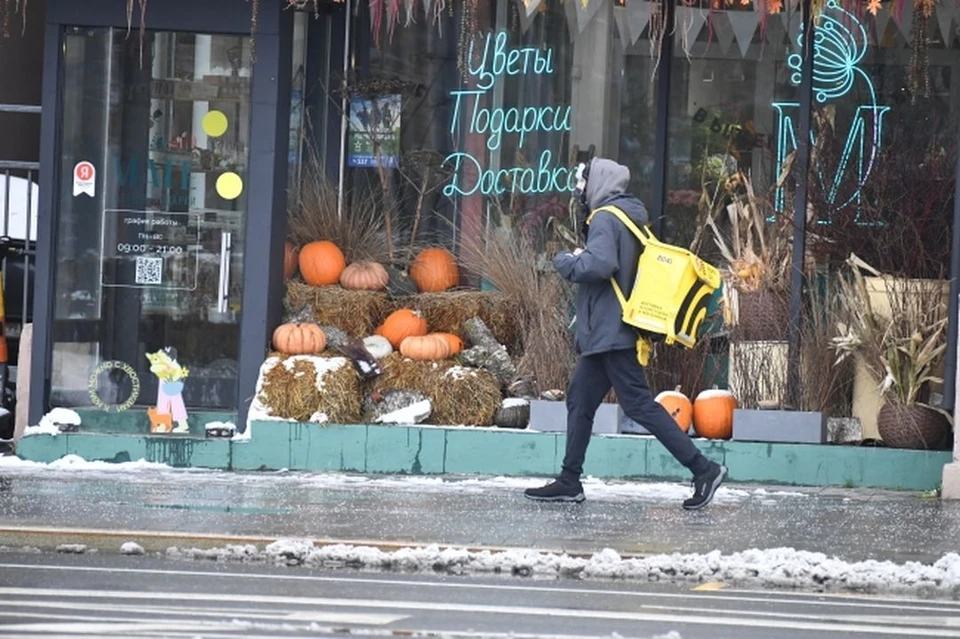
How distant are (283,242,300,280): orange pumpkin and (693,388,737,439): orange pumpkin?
125 inches

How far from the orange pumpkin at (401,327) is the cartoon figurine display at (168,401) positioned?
1.48 metres

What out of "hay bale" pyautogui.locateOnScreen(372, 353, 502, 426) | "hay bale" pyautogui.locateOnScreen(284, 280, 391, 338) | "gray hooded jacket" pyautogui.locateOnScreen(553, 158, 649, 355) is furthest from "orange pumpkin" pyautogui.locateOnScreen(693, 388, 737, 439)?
"hay bale" pyautogui.locateOnScreen(284, 280, 391, 338)

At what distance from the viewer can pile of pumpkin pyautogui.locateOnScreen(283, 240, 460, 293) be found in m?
14.9

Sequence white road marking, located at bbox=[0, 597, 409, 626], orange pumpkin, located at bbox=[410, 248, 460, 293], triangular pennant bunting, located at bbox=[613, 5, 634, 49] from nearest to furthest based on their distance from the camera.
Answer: white road marking, located at bbox=[0, 597, 409, 626] → orange pumpkin, located at bbox=[410, 248, 460, 293] → triangular pennant bunting, located at bbox=[613, 5, 634, 49]

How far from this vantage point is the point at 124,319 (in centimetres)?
1452

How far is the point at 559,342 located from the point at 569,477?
2038 millimetres

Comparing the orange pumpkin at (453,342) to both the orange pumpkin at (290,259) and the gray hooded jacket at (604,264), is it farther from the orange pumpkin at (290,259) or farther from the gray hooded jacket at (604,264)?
the gray hooded jacket at (604,264)

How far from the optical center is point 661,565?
32.5 feet

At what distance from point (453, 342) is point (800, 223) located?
257 cm

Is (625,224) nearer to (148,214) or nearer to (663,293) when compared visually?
(663,293)

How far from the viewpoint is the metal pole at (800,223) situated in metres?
13.7

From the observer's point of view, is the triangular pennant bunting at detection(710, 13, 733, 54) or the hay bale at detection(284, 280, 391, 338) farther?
the triangular pennant bunting at detection(710, 13, 733, 54)

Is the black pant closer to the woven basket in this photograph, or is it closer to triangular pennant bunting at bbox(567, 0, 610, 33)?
the woven basket

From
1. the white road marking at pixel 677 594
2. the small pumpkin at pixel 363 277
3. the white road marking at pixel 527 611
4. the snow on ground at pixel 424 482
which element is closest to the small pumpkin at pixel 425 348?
the small pumpkin at pixel 363 277
